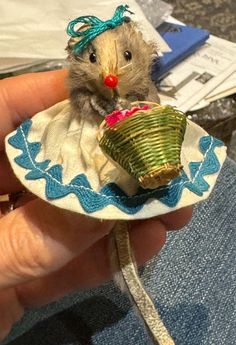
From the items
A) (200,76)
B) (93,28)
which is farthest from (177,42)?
(93,28)

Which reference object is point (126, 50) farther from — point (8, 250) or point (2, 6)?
point (2, 6)

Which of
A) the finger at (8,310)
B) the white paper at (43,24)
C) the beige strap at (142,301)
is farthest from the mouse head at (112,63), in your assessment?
Result: the white paper at (43,24)

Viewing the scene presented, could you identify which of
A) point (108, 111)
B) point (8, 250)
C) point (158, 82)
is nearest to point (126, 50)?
point (108, 111)

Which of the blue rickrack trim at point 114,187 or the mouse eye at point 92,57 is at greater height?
the mouse eye at point 92,57

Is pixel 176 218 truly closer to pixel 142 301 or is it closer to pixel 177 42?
Result: pixel 142 301

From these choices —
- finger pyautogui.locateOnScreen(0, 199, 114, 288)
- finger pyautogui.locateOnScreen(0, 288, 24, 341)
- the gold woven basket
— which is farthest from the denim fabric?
the gold woven basket

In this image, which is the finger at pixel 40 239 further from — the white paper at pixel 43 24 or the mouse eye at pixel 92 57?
the white paper at pixel 43 24

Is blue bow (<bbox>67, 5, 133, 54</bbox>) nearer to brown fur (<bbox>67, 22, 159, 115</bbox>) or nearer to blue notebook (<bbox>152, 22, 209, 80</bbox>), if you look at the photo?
brown fur (<bbox>67, 22, 159, 115</bbox>)
